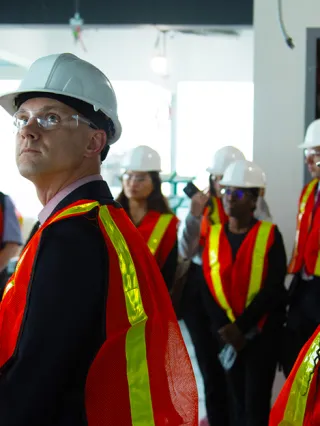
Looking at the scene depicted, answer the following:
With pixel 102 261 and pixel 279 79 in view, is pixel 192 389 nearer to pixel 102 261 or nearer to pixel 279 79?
pixel 102 261

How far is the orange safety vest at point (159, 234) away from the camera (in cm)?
397

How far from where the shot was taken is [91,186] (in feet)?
5.27

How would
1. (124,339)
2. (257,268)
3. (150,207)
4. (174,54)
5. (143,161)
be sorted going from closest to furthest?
(124,339) → (257,268) → (150,207) → (143,161) → (174,54)

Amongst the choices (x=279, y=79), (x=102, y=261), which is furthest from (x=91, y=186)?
(x=279, y=79)

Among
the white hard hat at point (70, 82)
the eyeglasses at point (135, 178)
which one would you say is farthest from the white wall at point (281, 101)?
the white hard hat at point (70, 82)

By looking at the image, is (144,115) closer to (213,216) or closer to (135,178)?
(213,216)

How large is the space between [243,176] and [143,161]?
66 cm

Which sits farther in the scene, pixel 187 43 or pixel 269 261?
pixel 187 43

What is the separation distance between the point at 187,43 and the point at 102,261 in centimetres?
1027

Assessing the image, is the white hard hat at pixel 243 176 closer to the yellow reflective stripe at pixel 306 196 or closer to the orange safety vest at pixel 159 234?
the yellow reflective stripe at pixel 306 196

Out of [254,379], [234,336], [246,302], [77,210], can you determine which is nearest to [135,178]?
[246,302]

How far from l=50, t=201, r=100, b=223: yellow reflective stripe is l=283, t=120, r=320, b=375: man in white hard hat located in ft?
7.17

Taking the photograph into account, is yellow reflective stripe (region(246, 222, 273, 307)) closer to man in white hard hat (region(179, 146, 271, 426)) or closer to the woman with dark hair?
man in white hard hat (region(179, 146, 271, 426))

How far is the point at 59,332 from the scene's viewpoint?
4.40ft
